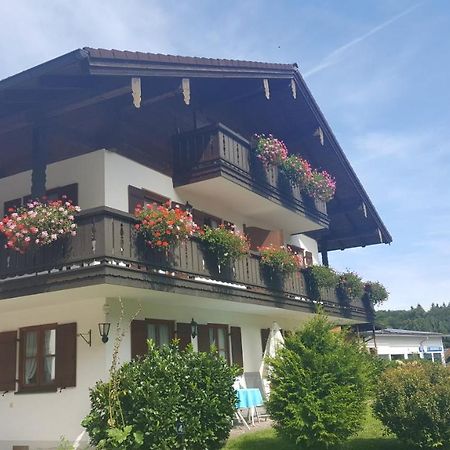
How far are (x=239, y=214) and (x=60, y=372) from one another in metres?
7.22

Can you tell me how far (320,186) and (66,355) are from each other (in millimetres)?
9269


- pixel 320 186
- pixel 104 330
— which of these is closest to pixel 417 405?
pixel 104 330

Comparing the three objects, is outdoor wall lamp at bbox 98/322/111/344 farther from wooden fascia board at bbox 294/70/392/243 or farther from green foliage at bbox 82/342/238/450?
wooden fascia board at bbox 294/70/392/243

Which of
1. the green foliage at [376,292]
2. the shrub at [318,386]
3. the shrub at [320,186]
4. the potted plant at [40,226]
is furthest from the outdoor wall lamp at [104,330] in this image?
the green foliage at [376,292]

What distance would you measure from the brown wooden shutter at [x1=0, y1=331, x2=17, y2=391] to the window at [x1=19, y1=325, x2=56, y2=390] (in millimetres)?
149

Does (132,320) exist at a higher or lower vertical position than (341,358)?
higher

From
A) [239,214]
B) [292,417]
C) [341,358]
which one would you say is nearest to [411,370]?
[341,358]

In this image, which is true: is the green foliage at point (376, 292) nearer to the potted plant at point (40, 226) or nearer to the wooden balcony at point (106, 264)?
the wooden balcony at point (106, 264)

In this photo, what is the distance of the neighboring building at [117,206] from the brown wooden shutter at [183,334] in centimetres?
4

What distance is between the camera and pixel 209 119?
15.6 metres

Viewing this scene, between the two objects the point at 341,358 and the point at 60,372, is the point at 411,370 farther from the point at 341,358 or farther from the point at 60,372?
the point at 60,372

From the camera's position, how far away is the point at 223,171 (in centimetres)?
1344

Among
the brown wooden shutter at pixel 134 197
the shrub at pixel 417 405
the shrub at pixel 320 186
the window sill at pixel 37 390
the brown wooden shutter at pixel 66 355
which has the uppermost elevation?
the shrub at pixel 320 186

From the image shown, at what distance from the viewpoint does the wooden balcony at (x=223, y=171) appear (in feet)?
44.6
